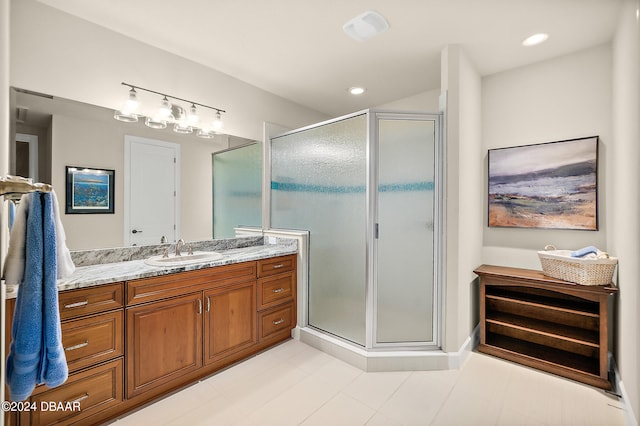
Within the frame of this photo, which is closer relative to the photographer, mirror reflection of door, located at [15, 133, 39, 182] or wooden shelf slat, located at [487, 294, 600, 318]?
mirror reflection of door, located at [15, 133, 39, 182]

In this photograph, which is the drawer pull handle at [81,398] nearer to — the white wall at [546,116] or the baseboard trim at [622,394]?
the baseboard trim at [622,394]

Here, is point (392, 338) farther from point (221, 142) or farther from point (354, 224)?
point (221, 142)

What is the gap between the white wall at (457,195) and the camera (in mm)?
2289

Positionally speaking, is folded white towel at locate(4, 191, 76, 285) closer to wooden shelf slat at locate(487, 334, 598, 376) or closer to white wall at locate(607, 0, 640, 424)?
white wall at locate(607, 0, 640, 424)

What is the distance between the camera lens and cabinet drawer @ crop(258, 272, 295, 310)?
2562 mm

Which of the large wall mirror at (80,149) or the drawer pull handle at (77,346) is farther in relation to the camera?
the large wall mirror at (80,149)

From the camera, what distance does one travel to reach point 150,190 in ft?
7.69

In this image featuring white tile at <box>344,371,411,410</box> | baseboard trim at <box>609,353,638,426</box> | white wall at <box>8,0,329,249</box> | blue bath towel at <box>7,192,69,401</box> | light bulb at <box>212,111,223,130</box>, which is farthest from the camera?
light bulb at <box>212,111,223,130</box>

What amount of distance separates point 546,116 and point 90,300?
3633mm

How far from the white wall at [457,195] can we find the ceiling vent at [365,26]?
627mm

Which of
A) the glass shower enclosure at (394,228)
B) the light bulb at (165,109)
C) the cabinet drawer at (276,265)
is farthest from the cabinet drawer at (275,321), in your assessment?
the light bulb at (165,109)

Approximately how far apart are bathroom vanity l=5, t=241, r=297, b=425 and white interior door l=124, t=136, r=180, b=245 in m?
0.31

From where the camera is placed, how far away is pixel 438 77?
2885mm

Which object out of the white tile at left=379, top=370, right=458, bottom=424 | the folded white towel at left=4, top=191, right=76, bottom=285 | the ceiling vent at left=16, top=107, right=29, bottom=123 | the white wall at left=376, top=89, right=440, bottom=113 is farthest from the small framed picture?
the white wall at left=376, top=89, right=440, bottom=113
